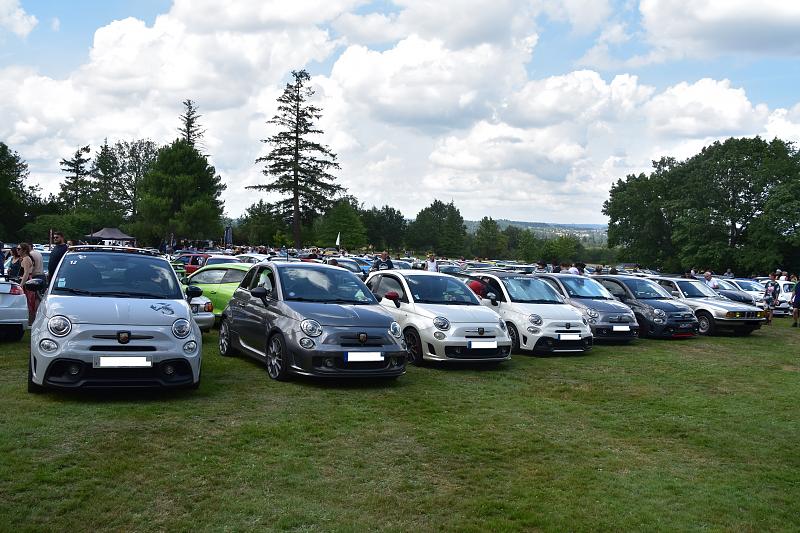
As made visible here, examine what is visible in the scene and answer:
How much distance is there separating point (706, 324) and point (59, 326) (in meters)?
16.9

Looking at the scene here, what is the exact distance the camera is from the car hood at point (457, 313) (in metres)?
11.5

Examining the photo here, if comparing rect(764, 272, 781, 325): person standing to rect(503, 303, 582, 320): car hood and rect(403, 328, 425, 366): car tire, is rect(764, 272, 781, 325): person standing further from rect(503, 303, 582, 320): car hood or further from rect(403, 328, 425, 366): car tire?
rect(403, 328, 425, 366): car tire

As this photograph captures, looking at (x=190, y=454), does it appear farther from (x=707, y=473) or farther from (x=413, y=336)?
(x=413, y=336)

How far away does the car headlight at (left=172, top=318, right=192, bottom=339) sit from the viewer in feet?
26.0

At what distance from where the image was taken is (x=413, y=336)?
11680 mm

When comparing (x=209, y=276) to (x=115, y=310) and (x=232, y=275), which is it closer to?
(x=232, y=275)

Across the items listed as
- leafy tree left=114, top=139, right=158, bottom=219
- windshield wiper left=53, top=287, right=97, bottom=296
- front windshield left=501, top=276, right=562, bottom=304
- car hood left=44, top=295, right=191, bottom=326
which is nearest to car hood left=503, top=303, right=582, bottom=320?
front windshield left=501, top=276, right=562, bottom=304

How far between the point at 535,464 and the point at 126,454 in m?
3.55

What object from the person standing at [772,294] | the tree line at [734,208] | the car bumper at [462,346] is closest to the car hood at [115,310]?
the car bumper at [462,346]

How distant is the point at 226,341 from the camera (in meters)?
11.7

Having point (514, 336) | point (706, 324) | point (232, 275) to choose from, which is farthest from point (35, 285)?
point (706, 324)

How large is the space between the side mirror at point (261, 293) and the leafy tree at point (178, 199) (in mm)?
58354

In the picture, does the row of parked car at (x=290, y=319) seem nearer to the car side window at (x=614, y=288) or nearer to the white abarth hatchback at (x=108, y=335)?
the white abarth hatchback at (x=108, y=335)

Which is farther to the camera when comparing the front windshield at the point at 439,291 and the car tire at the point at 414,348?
the front windshield at the point at 439,291
